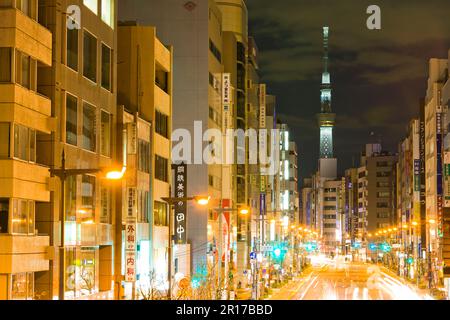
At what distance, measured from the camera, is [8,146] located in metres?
37.0

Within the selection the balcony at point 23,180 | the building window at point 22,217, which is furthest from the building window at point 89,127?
the building window at point 22,217

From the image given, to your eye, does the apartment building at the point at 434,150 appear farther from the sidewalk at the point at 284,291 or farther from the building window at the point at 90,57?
the building window at the point at 90,57

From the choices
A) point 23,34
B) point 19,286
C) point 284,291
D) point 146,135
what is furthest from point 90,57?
point 284,291

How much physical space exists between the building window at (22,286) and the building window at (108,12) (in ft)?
57.8

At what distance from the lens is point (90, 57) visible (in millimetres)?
48500

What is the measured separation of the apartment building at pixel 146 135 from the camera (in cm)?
5725

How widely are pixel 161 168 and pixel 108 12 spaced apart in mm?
16114

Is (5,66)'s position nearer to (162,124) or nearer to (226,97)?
(162,124)

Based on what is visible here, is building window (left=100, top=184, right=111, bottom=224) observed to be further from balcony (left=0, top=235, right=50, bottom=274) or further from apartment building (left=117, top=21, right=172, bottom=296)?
balcony (left=0, top=235, right=50, bottom=274)

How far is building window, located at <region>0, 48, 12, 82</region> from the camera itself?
36.8 meters

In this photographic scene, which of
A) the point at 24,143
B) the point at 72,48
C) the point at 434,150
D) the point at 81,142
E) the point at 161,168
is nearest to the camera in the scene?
the point at 24,143
